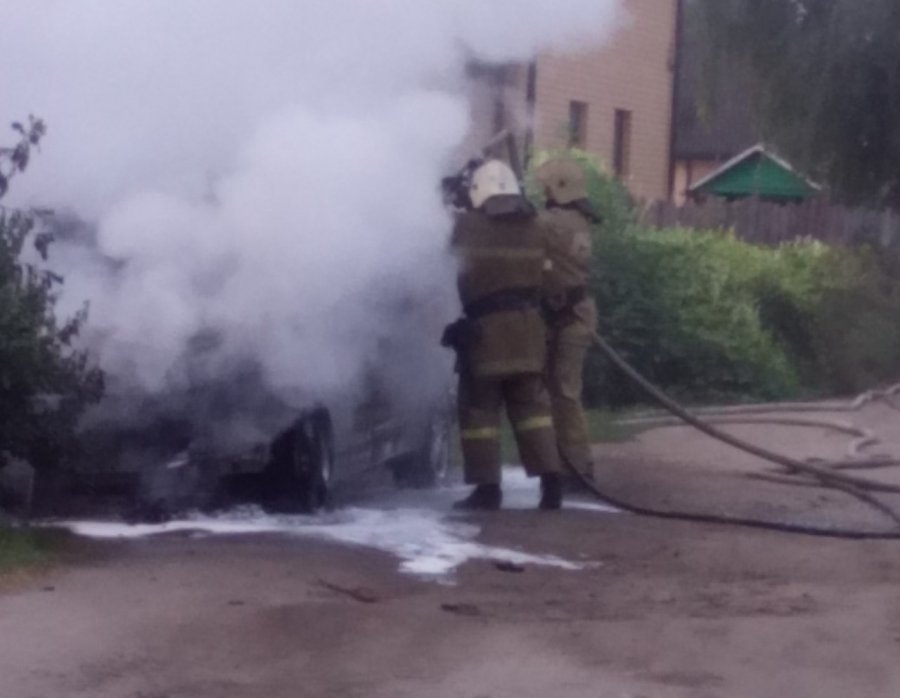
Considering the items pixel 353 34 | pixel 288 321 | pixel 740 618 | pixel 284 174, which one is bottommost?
pixel 740 618

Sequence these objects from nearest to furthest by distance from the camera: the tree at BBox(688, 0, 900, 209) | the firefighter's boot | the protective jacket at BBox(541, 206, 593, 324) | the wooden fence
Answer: the firefighter's boot, the protective jacket at BBox(541, 206, 593, 324), the tree at BBox(688, 0, 900, 209), the wooden fence

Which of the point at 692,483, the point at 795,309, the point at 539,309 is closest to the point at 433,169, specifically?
the point at 539,309

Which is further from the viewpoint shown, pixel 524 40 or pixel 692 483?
pixel 692 483

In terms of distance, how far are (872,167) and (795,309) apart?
274 centimetres

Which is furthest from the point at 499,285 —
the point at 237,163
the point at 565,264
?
the point at 237,163

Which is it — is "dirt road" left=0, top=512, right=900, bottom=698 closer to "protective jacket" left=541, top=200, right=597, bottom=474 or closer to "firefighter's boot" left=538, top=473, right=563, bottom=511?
"firefighter's boot" left=538, top=473, right=563, bottom=511

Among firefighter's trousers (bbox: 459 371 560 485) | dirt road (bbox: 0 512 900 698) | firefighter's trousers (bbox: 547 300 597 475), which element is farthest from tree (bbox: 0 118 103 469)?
firefighter's trousers (bbox: 547 300 597 475)

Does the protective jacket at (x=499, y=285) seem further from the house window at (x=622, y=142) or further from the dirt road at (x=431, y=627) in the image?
the house window at (x=622, y=142)

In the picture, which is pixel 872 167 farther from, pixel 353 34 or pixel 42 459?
pixel 42 459

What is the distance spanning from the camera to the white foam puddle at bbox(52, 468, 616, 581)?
1018cm

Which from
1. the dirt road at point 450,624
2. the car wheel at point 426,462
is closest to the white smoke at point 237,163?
Result: the dirt road at point 450,624

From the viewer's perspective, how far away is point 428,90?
37.8ft

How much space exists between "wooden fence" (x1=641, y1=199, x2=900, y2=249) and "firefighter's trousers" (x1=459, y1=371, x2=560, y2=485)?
14314 mm

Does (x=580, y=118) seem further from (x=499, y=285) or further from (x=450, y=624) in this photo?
(x=450, y=624)
